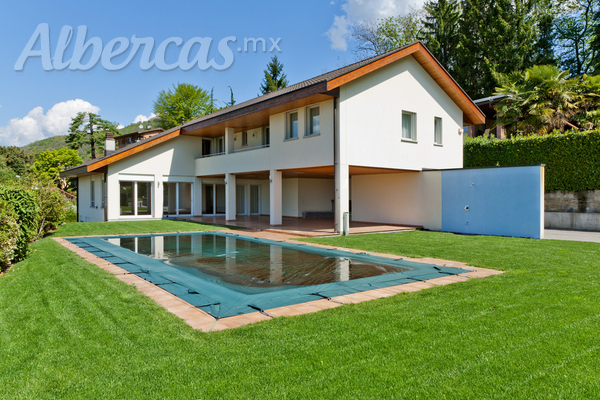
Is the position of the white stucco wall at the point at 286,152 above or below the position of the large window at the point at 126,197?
above

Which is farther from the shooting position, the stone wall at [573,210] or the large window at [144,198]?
the large window at [144,198]

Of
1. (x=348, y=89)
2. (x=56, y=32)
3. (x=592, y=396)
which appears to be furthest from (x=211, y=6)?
(x=592, y=396)

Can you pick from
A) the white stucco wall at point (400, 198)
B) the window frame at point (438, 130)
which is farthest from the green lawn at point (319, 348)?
the window frame at point (438, 130)

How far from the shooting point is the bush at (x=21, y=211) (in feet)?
27.1

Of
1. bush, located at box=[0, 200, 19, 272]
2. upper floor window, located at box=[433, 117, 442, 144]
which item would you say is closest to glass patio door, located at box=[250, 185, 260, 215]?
upper floor window, located at box=[433, 117, 442, 144]

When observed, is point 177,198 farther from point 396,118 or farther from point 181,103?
point 181,103

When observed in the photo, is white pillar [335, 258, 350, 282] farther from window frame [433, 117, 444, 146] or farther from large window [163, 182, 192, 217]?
large window [163, 182, 192, 217]

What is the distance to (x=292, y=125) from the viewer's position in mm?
16875

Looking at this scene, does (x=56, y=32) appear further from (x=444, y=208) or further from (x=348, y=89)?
(x=444, y=208)

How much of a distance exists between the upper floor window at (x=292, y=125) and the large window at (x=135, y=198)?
33.2 feet

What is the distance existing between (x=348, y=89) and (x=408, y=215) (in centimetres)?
671

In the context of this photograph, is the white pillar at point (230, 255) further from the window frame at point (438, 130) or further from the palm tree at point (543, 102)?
the palm tree at point (543, 102)

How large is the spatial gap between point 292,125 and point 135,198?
426 inches

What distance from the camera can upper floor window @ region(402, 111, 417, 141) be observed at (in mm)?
16922
